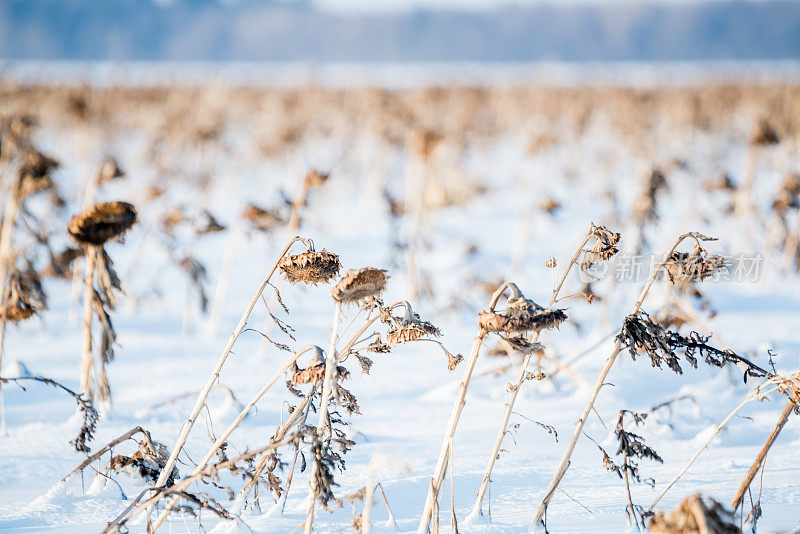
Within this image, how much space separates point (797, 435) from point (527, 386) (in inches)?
39.8

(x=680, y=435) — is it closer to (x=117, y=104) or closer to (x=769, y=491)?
(x=769, y=491)

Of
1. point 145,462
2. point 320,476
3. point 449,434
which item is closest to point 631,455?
point 449,434

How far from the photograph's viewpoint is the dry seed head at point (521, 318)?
4.59 ft

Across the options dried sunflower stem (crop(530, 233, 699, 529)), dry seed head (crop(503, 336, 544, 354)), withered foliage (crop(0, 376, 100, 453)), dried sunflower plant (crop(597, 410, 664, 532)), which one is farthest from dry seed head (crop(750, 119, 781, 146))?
withered foliage (crop(0, 376, 100, 453))

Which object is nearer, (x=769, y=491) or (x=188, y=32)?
(x=769, y=491)

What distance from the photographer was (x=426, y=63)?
83750 millimetres

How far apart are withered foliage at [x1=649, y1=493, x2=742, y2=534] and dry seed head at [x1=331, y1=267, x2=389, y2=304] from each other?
2.51 ft

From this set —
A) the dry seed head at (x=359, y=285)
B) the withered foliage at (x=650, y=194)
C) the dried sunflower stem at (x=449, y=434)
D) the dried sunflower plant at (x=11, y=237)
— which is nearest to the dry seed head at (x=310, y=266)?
the dry seed head at (x=359, y=285)

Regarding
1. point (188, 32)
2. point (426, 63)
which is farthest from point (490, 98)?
point (188, 32)

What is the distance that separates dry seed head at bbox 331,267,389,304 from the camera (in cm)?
150

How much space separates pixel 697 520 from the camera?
125 centimetres

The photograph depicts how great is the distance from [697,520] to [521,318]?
1.62 ft

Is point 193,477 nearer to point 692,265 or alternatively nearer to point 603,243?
point 603,243

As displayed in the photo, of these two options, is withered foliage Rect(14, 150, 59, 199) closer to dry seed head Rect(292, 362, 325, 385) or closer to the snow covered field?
the snow covered field
